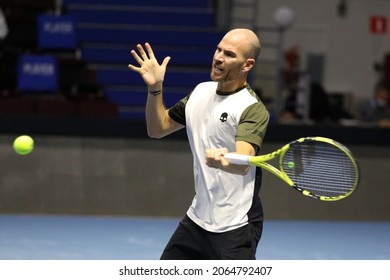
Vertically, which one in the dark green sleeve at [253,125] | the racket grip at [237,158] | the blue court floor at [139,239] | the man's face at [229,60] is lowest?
the blue court floor at [139,239]

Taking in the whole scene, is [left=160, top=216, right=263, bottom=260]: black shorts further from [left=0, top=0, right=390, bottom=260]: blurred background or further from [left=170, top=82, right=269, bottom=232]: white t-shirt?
[left=0, top=0, right=390, bottom=260]: blurred background

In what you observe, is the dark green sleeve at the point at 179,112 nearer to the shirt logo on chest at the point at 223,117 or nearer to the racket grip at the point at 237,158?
the shirt logo on chest at the point at 223,117

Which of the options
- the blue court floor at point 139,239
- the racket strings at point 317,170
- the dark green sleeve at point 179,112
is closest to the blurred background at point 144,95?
the blue court floor at point 139,239

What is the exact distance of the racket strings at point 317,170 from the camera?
438 centimetres

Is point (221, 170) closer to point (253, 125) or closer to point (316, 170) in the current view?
point (253, 125)

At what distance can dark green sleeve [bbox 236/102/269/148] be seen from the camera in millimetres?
4391

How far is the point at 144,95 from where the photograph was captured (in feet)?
41.5

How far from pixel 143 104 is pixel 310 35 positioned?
208 inches

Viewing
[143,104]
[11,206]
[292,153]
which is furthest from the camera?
[143,104]

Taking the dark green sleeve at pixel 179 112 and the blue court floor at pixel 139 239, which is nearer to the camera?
the dark green sleeve at pixel 179 112

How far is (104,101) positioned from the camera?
11.5 m

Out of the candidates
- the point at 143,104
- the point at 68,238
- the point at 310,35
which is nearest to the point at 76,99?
the point at 143,104
